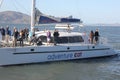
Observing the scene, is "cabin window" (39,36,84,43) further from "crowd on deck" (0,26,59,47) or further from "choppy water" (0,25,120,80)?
"choppy water" (0,25,120,80)

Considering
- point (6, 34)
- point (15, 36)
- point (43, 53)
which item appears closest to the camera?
point (15, 36)

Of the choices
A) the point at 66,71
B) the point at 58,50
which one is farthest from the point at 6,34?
the point at 66,71

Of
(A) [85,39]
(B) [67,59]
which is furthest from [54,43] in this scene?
(A) [85,39]

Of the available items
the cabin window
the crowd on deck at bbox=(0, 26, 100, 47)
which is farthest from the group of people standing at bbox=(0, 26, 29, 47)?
the cabin window

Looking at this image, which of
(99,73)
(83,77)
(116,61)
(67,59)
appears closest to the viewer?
(83,77)

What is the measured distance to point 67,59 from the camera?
76.2 feet

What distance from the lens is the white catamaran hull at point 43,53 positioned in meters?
20.8

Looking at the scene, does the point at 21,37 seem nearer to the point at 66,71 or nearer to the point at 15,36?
the point at 15,36

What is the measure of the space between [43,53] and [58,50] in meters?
1.16

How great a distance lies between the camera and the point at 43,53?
71.9 feet

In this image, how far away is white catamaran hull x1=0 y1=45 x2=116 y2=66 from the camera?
68.4 ft

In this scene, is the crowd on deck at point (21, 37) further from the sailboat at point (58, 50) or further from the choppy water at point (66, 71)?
the choppy water at point (66, 71)

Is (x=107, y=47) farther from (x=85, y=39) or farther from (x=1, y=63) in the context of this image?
(x=1, y=63)

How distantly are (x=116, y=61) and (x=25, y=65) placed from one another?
7.52 m
